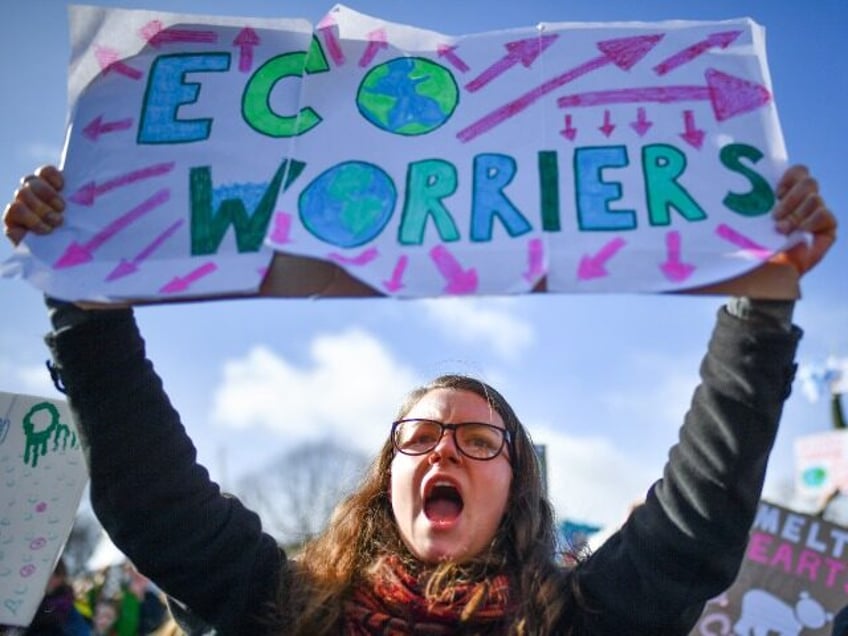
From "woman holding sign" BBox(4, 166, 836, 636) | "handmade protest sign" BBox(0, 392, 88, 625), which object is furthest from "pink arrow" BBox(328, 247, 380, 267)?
"handmade protest sign" BBox(0, 392, 88, 625)

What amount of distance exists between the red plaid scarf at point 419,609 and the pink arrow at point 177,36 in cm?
130

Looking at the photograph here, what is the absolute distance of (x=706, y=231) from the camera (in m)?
1.62

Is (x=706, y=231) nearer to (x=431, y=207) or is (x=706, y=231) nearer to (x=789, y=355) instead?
(x=789, y=355)

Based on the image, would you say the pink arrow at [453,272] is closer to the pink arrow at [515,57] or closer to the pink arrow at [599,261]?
the pink arrow at [599,261]

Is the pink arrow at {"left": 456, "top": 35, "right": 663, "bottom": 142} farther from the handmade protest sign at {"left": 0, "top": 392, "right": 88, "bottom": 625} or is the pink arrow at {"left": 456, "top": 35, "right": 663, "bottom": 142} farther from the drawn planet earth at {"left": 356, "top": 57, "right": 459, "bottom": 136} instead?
the handmade protest sign at {"left": 0, "top": 392, "right": 88, "bottom": 625}

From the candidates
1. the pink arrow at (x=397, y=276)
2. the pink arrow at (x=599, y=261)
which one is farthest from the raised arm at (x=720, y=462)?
the pink arrow at (x=397, y=276)

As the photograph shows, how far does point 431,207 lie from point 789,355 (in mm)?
741

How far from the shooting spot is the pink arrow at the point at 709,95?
69.2 inches

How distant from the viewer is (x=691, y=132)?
175cm

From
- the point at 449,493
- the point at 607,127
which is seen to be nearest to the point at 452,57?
the point at 607,127

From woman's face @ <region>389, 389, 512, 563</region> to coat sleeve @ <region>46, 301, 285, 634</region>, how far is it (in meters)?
0.39

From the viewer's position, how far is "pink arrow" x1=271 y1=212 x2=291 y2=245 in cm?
168

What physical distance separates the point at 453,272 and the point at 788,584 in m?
3.44

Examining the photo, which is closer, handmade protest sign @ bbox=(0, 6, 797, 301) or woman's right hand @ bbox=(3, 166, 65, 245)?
handmade protest sign @ bbox=(0, 6, 797, 301)
